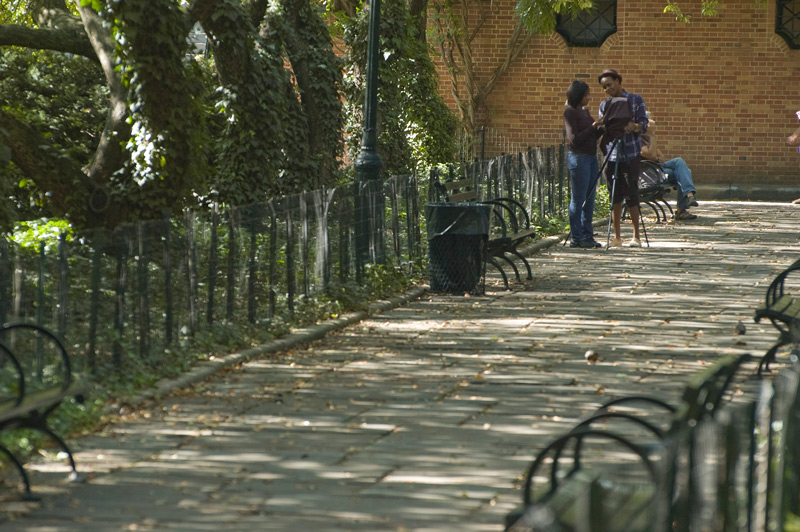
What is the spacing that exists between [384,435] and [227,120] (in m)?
8.87

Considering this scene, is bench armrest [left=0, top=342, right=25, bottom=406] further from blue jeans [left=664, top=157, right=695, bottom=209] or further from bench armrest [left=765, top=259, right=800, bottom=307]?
blue jeans [left=664, top=157, right=695, bottom=209]

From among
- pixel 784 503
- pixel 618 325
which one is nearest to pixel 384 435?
pixel 784 503

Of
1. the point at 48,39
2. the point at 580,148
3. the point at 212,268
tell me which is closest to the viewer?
the point at 212,268

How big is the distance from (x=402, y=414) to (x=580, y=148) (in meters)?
8.11

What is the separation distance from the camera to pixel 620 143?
548 inches

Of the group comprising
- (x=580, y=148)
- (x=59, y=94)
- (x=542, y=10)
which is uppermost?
(x=542, y=10)

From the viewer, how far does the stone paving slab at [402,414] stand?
16.7 ft

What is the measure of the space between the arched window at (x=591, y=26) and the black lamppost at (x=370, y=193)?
13.7 m

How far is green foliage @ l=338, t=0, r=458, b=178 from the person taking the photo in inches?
693

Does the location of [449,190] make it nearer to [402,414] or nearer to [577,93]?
[577,93]

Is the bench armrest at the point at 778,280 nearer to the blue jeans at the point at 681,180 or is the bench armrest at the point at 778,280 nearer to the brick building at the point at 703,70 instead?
the blue jeans at the point at 681,180

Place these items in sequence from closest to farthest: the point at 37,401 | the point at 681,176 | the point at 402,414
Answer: the point at 37,401, the point at 402,414, the point at 681,176

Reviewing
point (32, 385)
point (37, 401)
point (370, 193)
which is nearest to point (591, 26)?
point (370, 193)

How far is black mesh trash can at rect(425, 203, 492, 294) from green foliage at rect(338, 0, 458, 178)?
21.4 feet
